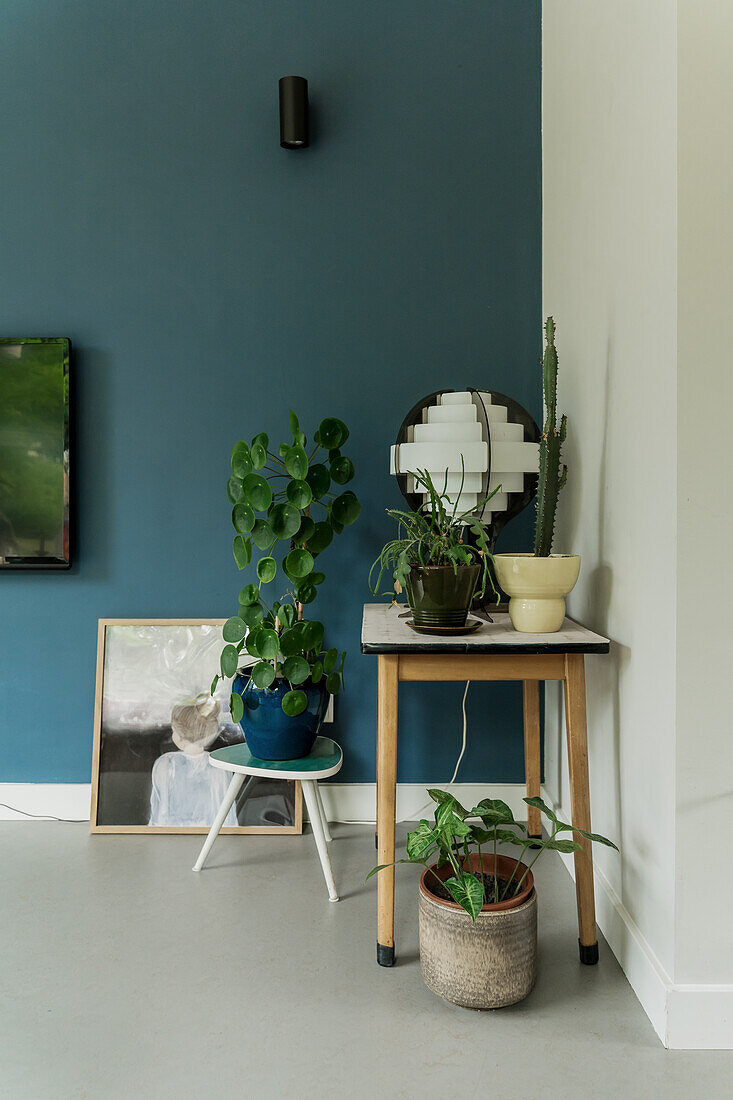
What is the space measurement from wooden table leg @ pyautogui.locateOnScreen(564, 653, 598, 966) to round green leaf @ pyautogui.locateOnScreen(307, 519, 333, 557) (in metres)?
0.83

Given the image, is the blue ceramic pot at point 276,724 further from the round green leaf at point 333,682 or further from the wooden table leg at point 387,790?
the wooden table leg at point 387,790

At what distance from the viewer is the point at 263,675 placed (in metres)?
2.12

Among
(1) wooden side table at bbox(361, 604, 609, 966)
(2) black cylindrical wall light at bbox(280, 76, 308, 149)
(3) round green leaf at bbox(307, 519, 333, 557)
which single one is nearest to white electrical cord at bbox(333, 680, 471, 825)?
(3) round green leaf at bbox(307, 519, 333, 557)

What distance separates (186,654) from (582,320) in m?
1.54

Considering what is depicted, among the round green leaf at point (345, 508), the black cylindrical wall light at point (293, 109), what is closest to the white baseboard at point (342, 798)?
the round green leaf at point (345, 508)

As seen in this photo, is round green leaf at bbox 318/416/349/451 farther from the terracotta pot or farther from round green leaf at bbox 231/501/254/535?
the terracotta pot

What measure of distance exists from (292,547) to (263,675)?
0.38 m

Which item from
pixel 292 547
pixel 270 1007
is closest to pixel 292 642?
pixel 292 547

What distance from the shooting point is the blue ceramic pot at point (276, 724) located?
84.7 inches

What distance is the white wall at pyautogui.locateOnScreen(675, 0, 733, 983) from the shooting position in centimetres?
141

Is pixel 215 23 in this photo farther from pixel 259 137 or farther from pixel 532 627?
pixel 532 627

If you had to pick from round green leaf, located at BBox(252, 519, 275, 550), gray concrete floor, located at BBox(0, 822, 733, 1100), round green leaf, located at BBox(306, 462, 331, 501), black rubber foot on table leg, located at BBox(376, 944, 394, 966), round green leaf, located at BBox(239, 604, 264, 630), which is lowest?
gray concrete floor, located at BBox(0, 822, 733, 1100)

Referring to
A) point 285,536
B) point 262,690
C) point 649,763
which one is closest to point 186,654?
point 262,690

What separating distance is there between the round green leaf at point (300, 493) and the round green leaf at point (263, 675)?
442mm
